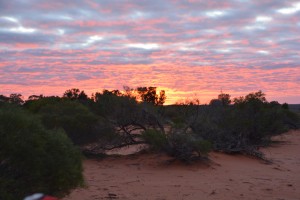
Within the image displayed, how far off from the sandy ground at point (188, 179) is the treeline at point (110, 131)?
2.62ft

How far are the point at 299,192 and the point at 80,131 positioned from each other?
1088 cm

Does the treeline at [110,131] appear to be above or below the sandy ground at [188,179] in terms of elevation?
above

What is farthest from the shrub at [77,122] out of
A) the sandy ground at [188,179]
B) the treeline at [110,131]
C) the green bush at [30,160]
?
the green bush at [30,160]

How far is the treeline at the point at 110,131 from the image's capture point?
24.5 feet

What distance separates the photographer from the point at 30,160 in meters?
7.44

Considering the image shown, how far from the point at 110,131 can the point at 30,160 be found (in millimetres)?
11713

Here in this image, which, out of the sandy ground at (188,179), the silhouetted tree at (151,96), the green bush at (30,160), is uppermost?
the silhouetted tree at (151,96)

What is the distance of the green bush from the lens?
23.8 feet

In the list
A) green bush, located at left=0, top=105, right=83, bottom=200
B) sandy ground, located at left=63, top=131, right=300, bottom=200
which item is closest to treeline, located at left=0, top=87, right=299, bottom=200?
green bush, located at left=0, top=105, right=83, bottom=200

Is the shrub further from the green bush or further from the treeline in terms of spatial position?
the green bush

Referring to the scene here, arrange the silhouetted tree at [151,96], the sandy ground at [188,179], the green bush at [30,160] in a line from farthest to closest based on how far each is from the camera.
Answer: the silhouetted tree at [151,96]
the sandy ground at [188,179]
the green bush at [30,160]

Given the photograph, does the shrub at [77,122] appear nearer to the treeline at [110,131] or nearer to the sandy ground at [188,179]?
the treeline at [110,131]

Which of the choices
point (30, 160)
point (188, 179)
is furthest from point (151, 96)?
point (30, 160)

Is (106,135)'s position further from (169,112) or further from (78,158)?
(78,158)
